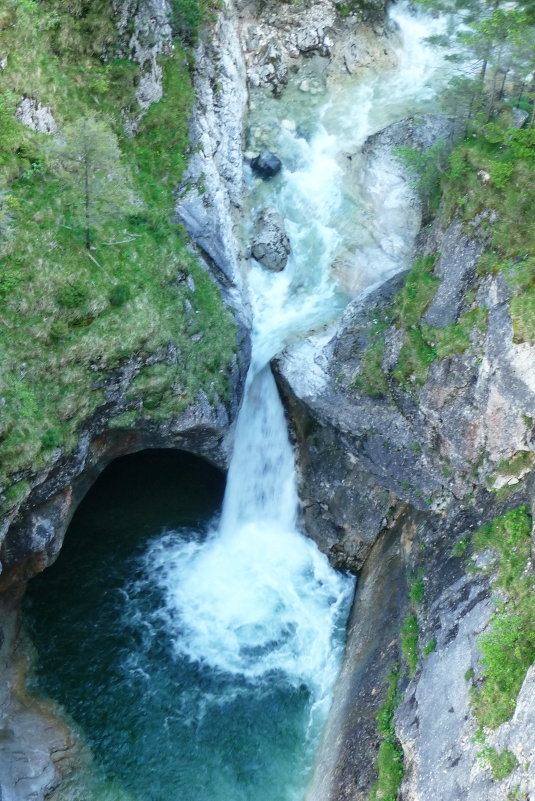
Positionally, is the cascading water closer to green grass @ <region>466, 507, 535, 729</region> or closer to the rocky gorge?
the rocky gorge

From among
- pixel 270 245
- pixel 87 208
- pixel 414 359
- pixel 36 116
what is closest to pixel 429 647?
pixel 414 359

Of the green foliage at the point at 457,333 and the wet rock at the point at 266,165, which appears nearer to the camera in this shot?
the green foliage at the point at 457,333

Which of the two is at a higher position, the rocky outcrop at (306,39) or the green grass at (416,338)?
the rocky outcrop at (306,39)

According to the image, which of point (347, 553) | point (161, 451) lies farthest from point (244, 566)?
point (161, 451)

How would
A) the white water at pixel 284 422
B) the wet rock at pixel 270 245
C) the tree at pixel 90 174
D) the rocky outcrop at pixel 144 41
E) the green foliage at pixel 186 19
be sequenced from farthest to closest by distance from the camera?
1. the wet rock at pixel 270 245
2. the green foliage at pixel 186 19
3. the rocky outcrop at pixel 144 41
4. the white water at pixel 284 422
5. the tree at pixel 90 174

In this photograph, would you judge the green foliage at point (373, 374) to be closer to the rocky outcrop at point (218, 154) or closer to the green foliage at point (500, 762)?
the rocky outcrop at point (218, 154)

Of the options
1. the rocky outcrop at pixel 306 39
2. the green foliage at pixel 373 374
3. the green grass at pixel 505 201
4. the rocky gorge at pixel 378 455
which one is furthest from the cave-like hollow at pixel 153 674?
the rocky outcrop at pixel 306 39

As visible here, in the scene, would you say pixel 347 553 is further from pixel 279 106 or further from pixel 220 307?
pixel 279 106

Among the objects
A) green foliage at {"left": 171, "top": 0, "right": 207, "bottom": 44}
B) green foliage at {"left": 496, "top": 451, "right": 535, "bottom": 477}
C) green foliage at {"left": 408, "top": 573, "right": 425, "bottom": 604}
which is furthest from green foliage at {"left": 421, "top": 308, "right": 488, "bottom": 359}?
green foliage at {"left": 171, "top": 0, "right": 207, "bottom": 44}
